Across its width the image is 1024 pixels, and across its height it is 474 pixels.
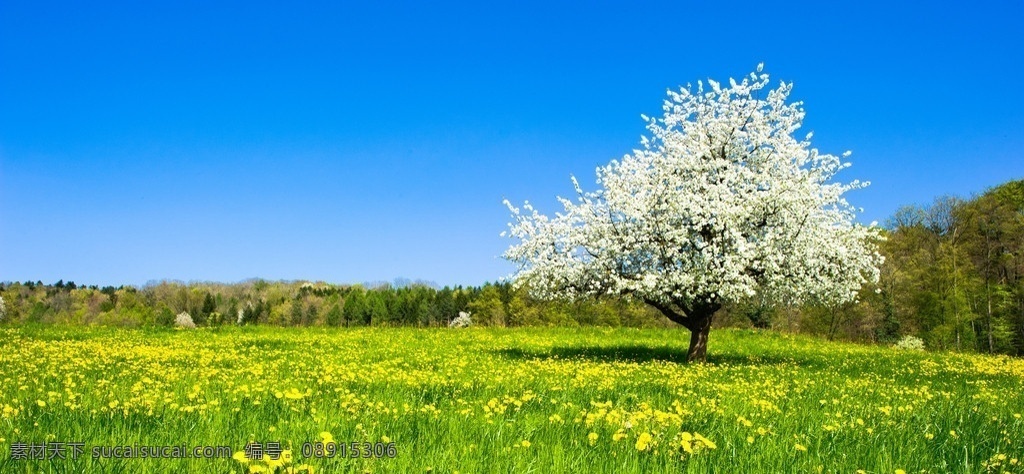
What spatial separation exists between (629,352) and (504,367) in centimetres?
926

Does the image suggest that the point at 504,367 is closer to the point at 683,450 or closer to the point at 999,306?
the point at 683,450

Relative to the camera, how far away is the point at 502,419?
302 inches

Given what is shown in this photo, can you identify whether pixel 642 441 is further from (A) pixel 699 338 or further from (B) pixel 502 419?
(A) pixel 699 338

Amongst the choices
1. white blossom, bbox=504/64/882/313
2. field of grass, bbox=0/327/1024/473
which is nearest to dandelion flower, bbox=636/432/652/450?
field of grass, bbox=0/327/1024/473

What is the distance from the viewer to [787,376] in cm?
1794

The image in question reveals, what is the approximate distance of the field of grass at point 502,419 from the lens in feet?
19.1

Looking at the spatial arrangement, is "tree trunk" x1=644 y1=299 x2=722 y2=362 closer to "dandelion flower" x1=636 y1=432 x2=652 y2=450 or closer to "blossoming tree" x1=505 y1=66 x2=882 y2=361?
"blossoming tree" x1=505 y1=66 x2=882 y2=361

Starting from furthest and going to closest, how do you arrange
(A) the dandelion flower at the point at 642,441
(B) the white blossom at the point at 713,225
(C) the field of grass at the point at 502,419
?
(B) the white blossom at the point at 713,225
(C) the field of grass at the point at 502,419
(A) the dandelion flower at the point at 642,441

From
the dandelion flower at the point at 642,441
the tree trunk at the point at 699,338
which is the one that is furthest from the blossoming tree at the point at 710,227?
the dandelion flower at the point at 642,441

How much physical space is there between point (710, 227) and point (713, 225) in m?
0.73

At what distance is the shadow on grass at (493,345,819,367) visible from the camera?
22406 mm

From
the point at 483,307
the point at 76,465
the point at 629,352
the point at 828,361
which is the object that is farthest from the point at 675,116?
the point at 483,307

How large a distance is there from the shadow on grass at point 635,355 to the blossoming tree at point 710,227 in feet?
5.06

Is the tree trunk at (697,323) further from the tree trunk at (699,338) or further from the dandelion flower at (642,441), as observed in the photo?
the dandelion flower at (642,441)
